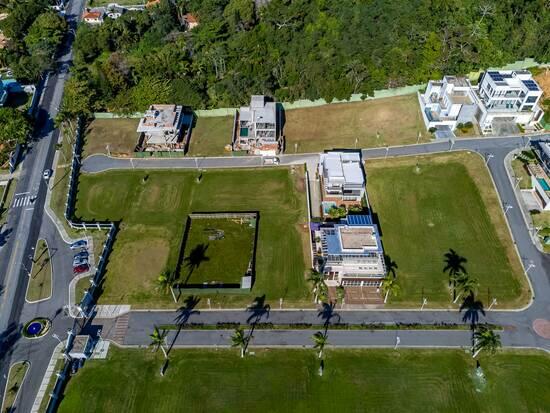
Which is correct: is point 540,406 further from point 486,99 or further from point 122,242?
point 122,242

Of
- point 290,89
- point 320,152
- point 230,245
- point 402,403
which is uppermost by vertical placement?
point 290,89

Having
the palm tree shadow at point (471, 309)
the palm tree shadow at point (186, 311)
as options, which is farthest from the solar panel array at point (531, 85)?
the palm tree shadow at point (186, 311)

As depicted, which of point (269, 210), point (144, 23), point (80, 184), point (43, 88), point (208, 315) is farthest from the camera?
point (144, 23)

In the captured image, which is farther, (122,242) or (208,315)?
(122,242)

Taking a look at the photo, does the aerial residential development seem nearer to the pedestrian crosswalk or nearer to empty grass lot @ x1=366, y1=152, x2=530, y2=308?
empty grass lot @ x1=366, y1=152, x2=530, y2=308

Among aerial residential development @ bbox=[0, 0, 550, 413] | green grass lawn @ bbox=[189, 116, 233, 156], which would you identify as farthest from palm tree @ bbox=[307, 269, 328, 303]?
green grass lawn @ bbox=[189, 116, 233, 156]

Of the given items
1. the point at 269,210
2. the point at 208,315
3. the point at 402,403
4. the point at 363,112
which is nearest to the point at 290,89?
the point at 363,112

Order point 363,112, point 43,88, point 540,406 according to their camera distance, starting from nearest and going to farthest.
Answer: point 540,406
point 363,112
point 43,88
